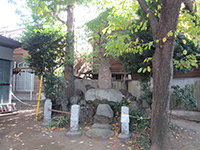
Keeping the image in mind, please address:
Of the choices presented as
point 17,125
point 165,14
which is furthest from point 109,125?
point 165,14

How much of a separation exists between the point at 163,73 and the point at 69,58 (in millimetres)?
6210

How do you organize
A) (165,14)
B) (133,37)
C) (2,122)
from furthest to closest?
1. (133,37)
2. (2,122)
3. (165,14)

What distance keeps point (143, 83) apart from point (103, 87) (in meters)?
2.17

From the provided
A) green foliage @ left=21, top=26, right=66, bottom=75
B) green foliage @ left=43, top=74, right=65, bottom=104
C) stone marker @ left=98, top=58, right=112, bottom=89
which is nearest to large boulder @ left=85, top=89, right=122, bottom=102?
stone marker @ left=98, top=58, right=112, bottom=89

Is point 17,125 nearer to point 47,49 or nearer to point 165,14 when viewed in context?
point 47,49

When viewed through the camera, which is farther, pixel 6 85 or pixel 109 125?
pixel 6 85

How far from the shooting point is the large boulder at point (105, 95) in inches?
279

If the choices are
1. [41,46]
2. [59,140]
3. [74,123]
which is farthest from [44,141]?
[41,46]

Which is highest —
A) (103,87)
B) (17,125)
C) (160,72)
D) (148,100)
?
(160,72)

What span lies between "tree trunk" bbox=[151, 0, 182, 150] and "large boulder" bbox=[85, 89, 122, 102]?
9.84ft

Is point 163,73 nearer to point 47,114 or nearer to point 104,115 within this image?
point 104,115

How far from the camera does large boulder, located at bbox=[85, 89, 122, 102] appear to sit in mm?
7090

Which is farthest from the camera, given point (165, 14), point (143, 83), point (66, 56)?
point (66, 56)

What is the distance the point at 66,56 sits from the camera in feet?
27.6
